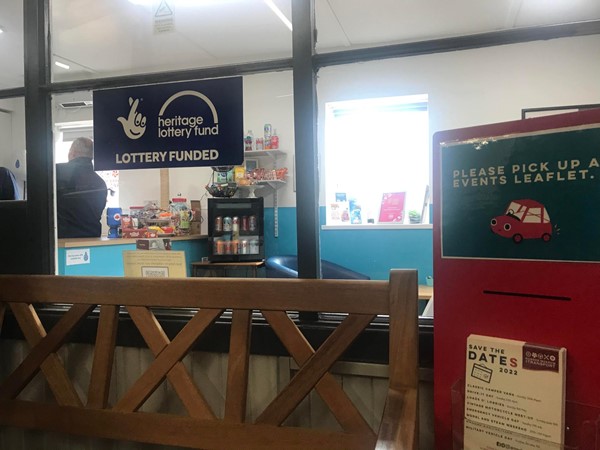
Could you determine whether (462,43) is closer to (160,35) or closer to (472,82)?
(160,35)

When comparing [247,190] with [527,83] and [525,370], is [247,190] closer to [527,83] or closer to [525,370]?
[527,83]

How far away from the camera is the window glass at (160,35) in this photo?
69.0 inches

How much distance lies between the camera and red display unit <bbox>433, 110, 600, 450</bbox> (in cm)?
90

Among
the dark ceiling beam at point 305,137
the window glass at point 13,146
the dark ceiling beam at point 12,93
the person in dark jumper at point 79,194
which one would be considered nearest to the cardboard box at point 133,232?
the person in dark jumper at point 79,194

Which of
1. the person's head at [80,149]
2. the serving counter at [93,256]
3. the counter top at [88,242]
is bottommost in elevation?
the serving counter at [93,256]

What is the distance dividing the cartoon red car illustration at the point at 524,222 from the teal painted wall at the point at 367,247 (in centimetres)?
329

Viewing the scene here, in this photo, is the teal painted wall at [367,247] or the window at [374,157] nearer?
the teal painted wall at [367,247]

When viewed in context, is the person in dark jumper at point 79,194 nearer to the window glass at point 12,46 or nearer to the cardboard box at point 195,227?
the window glass at point 12,46

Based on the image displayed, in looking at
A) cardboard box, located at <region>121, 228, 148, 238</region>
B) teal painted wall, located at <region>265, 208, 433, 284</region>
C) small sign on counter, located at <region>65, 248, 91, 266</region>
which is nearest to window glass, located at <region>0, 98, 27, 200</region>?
small sign on counter, located at <region>65, 248, 91, 266</region>

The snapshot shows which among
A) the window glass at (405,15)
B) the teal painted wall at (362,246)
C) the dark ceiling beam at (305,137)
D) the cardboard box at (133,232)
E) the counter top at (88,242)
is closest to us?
the dark ceiling beam at (305,137)

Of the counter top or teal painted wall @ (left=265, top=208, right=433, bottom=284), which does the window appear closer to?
teal painted wall @ (left=265, top=208, right=433, bottom=284)

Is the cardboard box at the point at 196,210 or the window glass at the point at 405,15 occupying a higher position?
the window glass at the point at 405,15

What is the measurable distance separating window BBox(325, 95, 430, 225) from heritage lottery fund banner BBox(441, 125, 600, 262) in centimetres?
357

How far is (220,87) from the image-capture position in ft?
4.99
